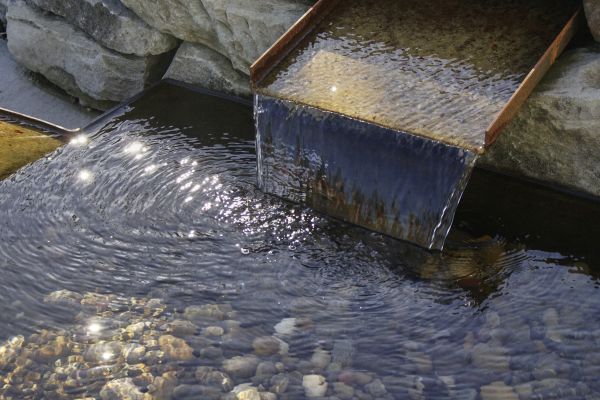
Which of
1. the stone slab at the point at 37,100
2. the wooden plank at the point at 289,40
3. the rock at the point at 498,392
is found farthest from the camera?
the stone slab at the point at 37,100

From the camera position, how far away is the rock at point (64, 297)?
12.4ft

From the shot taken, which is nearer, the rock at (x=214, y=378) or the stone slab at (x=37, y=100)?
the rock at (x=214, y=378)

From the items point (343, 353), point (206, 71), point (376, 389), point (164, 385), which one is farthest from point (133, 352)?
point (206, 71)

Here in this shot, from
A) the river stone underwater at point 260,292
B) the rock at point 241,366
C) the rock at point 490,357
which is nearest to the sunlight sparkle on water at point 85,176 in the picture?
the river stone underwater at point 260,292

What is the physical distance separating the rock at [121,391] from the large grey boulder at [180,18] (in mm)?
2801

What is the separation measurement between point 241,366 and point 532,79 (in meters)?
2.00

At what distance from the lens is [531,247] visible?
402 centimetres

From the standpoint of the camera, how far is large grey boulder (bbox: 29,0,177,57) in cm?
566

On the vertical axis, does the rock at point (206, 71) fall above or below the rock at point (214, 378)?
above

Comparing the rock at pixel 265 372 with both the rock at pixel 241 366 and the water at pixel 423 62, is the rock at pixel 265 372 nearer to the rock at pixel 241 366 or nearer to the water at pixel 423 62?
the rock at pixel 241 366

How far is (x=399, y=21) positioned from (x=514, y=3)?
2.22 feet

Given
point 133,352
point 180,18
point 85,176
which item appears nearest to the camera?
point 133,352

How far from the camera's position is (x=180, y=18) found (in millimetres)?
5445

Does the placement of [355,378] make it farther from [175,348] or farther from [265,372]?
[175,348]
